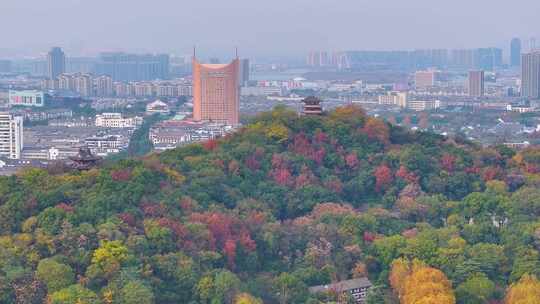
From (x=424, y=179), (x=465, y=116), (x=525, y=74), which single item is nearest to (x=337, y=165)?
(x=424, y=179)

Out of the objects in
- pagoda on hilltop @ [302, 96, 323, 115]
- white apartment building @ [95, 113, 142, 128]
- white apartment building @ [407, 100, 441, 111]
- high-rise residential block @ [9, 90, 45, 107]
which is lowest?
white apartment building @ [407, 100, 441, 111]

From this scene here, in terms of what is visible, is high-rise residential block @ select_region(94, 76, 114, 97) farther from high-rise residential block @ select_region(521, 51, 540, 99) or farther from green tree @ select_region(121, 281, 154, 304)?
green tree @ select_region(121, 281, 154, 304)

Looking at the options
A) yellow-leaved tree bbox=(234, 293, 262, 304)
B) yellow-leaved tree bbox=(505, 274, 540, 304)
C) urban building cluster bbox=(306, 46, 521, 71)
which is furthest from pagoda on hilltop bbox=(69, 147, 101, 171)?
urban building cluster bbox=(306, 46, 521, 71)

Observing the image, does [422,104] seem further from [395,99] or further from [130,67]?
[130,67]

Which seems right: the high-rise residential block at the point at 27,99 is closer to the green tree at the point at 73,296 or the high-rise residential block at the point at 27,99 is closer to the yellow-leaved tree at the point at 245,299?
the yellow-leaved tree at the point at 245,299

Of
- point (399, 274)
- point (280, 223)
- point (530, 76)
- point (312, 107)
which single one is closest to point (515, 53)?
point (530, 76)

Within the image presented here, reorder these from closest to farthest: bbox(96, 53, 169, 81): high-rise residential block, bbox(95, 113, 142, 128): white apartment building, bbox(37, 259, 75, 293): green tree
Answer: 1. bbox(37, 259, 75, 293): green tree
2. bbox(95, 113, 142, 128): white apartment building
3. bbox(96, 53, 169, 81): high-rise residential block
